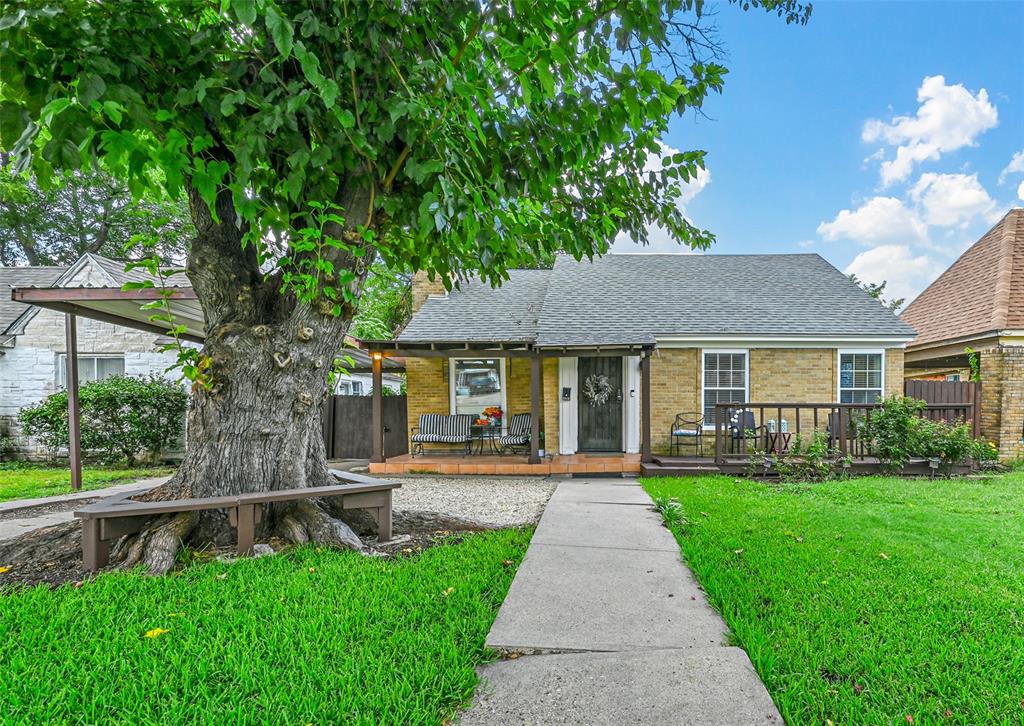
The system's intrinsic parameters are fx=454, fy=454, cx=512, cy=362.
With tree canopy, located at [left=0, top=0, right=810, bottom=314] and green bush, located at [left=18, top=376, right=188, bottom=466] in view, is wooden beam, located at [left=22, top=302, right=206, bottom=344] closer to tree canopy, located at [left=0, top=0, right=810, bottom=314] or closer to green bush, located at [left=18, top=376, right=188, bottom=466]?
green bush, located at [left=18, top=376, right=188, bottom=466]

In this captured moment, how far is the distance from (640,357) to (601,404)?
153cm

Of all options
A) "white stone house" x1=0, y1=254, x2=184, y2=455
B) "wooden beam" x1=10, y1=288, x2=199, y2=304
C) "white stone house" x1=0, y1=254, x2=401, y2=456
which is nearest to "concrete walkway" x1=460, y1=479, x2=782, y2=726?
"wooden beam" x1=10, y1=288, x2=199, y2=304

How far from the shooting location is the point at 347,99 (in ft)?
10.7

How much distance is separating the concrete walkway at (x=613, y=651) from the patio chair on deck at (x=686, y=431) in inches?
267

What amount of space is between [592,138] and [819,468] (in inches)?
280

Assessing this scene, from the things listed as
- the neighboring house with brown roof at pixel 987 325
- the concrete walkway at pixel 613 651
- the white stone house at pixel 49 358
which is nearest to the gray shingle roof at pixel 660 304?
the neighboring house with brown roof at pixel 987 325

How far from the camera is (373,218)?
13.0ft

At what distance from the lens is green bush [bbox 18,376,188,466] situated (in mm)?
9297

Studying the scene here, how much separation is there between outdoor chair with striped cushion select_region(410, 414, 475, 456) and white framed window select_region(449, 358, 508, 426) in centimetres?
49

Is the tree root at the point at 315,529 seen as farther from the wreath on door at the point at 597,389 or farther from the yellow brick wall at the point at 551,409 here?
the wreath on door at the point at 597,389

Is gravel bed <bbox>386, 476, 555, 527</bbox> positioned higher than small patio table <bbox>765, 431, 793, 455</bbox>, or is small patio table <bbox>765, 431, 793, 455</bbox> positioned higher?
small patio table <bbox>765, 431, 793, 455</bbox>

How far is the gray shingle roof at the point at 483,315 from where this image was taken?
397 inches

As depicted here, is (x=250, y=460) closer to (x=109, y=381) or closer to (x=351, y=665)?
(x=351, y=665)

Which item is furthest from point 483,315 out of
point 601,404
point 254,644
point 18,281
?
point 18,281
